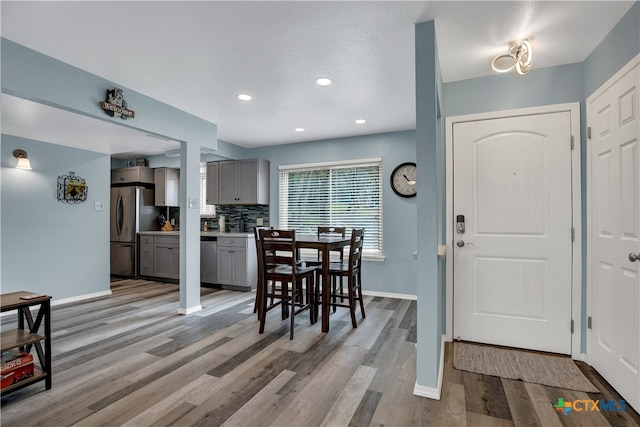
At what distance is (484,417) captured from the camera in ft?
5.90

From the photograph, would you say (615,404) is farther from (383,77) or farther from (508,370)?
(383,77)

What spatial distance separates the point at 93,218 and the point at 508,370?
547 centimetres

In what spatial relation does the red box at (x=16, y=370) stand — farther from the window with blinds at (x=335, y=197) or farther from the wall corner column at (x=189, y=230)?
the window with blinds at (x=335, y=197)

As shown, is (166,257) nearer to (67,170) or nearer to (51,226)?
(51,226)

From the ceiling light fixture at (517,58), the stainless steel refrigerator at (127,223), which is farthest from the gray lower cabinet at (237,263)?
the ceiling light fixture at (517,58)

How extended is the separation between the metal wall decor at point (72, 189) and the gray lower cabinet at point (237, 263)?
203 cm

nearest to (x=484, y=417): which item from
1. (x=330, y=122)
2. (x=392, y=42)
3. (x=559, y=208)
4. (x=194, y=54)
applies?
(x=559, y=208)

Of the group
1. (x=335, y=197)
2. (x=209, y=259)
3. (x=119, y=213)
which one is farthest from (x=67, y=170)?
(x=335, y=197)

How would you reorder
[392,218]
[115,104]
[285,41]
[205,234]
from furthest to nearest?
1. [205,234]
2. [392,218]
3. [115,104]
4. [285,41]

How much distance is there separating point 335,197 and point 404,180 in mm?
1100

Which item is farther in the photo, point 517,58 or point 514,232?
point 514,232

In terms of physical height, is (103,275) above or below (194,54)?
below

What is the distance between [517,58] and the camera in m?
2.32

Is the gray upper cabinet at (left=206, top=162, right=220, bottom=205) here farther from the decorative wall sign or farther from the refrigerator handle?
the decorative wall sign
